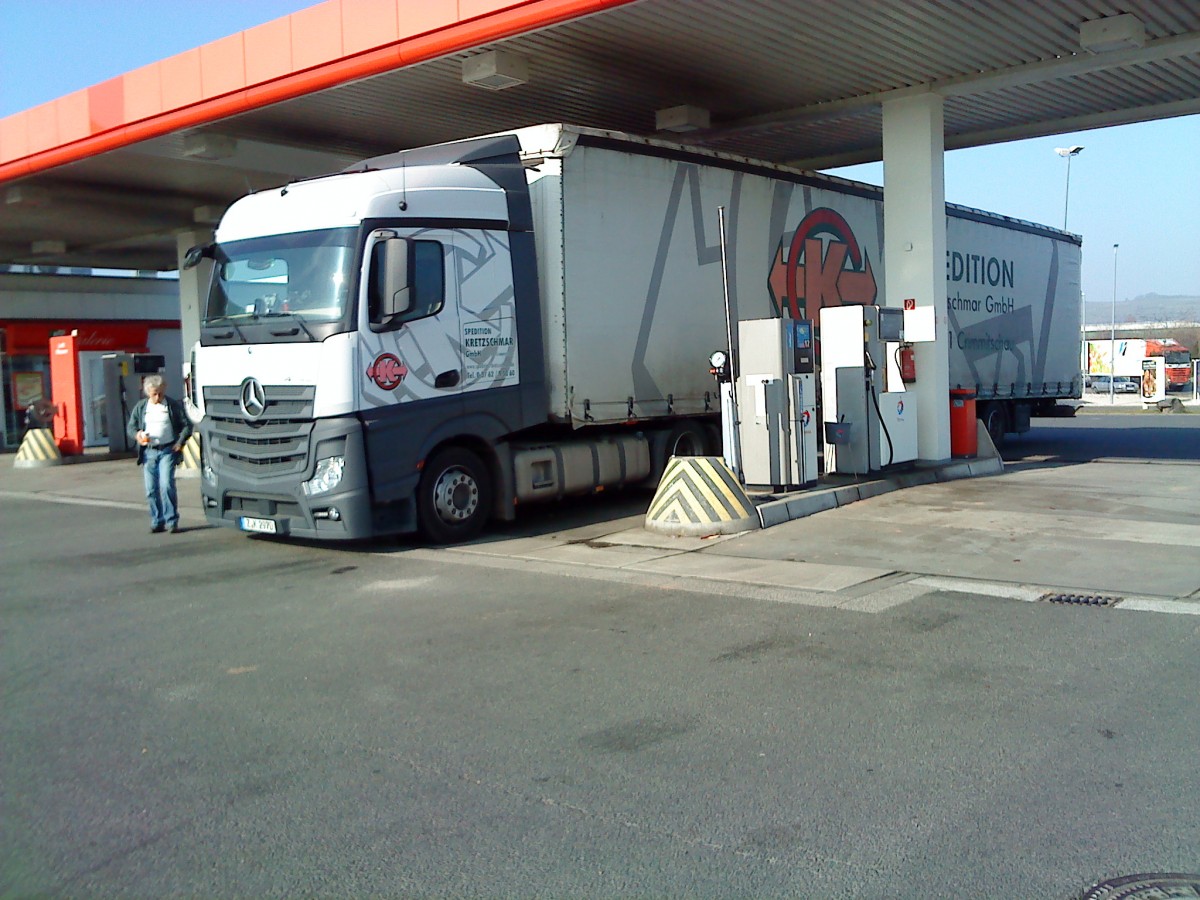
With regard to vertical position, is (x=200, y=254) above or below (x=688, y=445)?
above

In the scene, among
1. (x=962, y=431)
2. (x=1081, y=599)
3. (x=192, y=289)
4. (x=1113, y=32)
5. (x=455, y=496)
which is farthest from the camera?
(x=192, y=289)

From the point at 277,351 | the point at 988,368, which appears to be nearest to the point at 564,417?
the point at 277,351

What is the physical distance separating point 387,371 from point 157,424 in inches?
143

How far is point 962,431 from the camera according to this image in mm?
16266

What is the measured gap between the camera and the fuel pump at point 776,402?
39.7 ft

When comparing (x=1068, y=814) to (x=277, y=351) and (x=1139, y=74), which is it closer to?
(x=277, y=351)

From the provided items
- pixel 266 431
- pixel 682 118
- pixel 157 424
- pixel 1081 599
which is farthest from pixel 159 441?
pixel 1081 599

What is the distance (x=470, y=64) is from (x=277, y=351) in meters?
5.30

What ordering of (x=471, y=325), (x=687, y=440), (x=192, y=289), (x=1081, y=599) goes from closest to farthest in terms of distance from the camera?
(x=1081, y=599)
(x=471, y=325)
(x=687, y=440)
(x=192, y=289)

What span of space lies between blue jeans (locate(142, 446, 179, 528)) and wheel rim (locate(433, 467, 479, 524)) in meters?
3.56

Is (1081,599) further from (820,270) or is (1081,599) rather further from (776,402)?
(820,270)

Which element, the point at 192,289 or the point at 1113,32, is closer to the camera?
the point at 1113,32

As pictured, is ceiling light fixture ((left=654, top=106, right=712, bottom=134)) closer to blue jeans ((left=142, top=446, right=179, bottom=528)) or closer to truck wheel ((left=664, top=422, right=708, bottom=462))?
truck wheel ((left=664, top=422, right=708, bottom=462))

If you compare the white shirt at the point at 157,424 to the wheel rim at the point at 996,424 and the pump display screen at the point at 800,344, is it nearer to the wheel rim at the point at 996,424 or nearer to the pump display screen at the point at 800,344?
the pump display screen at the point at 800,344
